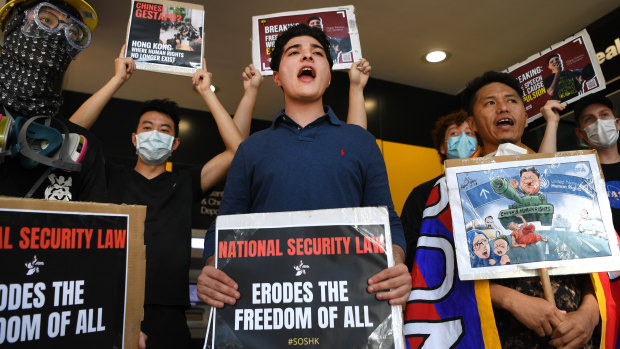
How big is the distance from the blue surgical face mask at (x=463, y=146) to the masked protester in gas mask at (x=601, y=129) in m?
0.76

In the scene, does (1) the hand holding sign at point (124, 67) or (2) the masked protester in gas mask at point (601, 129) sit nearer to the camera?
(1) the hand holding sign at point (124, 67)

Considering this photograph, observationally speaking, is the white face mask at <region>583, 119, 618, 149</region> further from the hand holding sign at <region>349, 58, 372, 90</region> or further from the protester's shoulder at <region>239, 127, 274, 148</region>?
the protester's shoulder at <region>239, 127, 274, 148</region>

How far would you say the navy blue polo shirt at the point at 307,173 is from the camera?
1548 millimetres

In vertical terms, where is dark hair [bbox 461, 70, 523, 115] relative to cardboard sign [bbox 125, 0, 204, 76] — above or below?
below

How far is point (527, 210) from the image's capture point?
1.57 meters

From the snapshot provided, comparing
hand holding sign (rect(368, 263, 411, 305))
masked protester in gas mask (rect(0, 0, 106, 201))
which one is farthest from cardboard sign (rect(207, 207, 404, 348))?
masked protester in gas mask (rect(0, 0, 106, 201))

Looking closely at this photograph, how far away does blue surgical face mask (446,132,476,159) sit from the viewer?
9.95 ft

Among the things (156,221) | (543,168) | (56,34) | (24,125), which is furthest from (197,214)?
(543,168)

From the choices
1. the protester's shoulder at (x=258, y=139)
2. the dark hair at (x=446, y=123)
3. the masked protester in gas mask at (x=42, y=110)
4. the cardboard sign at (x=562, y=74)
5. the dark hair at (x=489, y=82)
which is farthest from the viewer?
the dark hair at (x=446, y=123)

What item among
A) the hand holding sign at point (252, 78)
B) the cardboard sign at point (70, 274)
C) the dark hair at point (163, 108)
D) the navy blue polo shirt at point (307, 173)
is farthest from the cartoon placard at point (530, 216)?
the dark hair at point (163, 108)

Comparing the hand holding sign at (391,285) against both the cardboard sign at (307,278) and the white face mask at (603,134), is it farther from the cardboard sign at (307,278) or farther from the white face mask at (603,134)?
the white face mask at (603,134)

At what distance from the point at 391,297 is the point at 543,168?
781 mm

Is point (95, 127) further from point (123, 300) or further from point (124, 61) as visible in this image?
point (123, 300)

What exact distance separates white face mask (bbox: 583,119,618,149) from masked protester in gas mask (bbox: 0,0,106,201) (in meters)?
2.92
